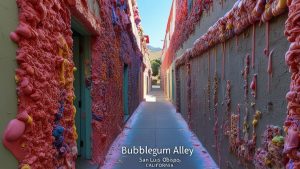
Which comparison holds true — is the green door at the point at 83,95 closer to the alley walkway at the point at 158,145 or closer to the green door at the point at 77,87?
the green door at the point at 77,87

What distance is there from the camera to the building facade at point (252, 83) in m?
2.05

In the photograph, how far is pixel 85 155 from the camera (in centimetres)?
483

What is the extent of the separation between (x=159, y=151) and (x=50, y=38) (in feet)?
13.2

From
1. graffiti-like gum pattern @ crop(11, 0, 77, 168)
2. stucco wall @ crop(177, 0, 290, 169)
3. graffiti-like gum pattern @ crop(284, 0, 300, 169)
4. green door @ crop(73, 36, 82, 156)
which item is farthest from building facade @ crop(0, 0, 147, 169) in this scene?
stucco wall @ crop(177, 0, 290, 169)

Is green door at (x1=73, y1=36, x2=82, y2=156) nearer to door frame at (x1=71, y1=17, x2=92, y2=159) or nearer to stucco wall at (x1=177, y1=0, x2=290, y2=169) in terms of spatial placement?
door frame at (x1=71, y1=17, x2=92, y2=159)

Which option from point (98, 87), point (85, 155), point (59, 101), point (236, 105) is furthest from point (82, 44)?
point (236, 105)

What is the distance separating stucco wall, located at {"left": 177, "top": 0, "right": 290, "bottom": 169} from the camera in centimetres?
244

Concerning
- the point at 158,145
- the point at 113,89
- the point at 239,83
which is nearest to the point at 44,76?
the point at 239,83

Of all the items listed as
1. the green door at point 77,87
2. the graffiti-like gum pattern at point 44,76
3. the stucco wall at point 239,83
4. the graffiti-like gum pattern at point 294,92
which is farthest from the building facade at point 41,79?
the stucco wall at point 239,83

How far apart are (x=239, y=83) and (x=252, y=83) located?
1.91ft

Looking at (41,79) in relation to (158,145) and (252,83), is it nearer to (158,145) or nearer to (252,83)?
(252,83)

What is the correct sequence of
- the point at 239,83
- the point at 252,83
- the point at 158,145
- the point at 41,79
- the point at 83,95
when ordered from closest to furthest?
the point at 41,79 < the point at 252,83 < the point at 239,83 < the point at 83,95 < the point at 158,145

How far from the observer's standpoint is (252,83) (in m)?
3.07

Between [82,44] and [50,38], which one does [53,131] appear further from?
[82,44]
